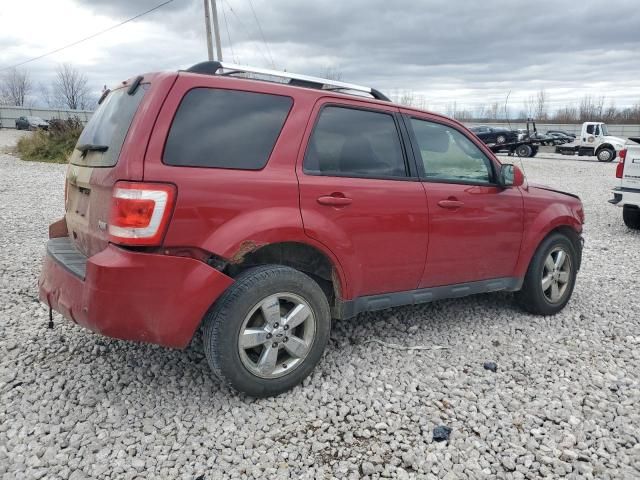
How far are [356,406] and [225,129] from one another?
178 centimetres

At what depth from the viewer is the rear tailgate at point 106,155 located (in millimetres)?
2723

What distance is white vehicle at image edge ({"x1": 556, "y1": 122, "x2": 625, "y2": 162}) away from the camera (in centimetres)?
2748

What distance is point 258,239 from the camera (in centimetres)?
289

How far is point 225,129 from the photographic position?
2904 millimetres

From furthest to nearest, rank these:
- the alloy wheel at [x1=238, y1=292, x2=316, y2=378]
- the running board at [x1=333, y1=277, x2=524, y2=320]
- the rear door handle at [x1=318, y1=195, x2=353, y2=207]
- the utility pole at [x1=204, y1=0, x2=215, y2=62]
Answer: the utility pole at [x1=204, y1=0, x2=215, y2=62] → the running board at [x1=333, y1=277, x2=524, y2=320] → the rear door handle at [x1=318, y1=195, x2=353, y2=207] → the alloy wheel at [x1=238, y1=292, x2=316, y2=378]

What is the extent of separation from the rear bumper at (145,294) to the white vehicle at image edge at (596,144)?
29294 mm

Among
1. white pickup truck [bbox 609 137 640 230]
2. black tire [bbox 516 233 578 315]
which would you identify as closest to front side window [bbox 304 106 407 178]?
black tire [bbox 516 233 578 315]

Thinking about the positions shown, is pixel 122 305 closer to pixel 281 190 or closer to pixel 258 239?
pixel 258 239

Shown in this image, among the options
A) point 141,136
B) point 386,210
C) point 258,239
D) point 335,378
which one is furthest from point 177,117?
point 335,378

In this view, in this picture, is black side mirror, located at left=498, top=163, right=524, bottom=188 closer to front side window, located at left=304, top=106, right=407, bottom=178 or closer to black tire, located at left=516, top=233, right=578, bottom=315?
black tire, located at left=516, top=233, right=578, bottom=315

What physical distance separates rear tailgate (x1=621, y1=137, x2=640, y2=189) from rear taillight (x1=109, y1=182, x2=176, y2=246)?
27.3ft

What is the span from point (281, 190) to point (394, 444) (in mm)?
1509

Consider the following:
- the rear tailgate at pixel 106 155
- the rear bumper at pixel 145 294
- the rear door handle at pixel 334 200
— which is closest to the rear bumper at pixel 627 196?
the rear door handle at pixel 334 200

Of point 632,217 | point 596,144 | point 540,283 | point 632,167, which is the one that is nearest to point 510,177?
point 540,283
